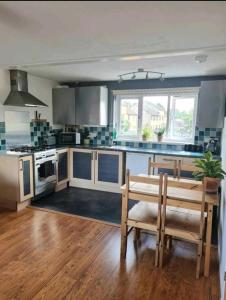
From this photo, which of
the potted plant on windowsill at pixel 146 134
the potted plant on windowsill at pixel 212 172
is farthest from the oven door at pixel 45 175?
the potted plant on windowsill at pixel 212 172

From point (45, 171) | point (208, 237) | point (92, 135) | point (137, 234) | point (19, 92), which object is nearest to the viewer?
point (208, 237)

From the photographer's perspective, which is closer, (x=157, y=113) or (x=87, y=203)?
(x=87, y=203)

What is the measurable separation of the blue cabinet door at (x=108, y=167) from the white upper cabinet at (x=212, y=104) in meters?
1.61

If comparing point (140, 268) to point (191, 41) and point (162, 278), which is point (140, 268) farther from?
point (191, 41)

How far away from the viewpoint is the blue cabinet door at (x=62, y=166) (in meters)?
4.22

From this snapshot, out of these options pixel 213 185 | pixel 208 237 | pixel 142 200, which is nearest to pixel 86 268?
pixel 142 200

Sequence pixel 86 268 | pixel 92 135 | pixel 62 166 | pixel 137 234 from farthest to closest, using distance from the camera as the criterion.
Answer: pixel 92 135
pixel 62 166
pixel 137 234
pixel 86 268

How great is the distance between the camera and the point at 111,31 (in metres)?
1.83

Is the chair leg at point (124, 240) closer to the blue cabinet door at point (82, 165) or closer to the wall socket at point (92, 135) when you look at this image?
the blue cabinet door at point (82, 165)

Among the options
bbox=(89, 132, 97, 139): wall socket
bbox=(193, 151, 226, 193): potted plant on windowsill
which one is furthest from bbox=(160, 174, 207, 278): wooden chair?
bbox=(89, 132, 97, 139): wall socket

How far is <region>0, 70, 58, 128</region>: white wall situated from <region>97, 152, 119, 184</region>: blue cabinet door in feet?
4.75

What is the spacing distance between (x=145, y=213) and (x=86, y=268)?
0.79 meters

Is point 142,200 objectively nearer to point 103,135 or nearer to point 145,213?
point 145,213

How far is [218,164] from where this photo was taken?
83.8 inches
